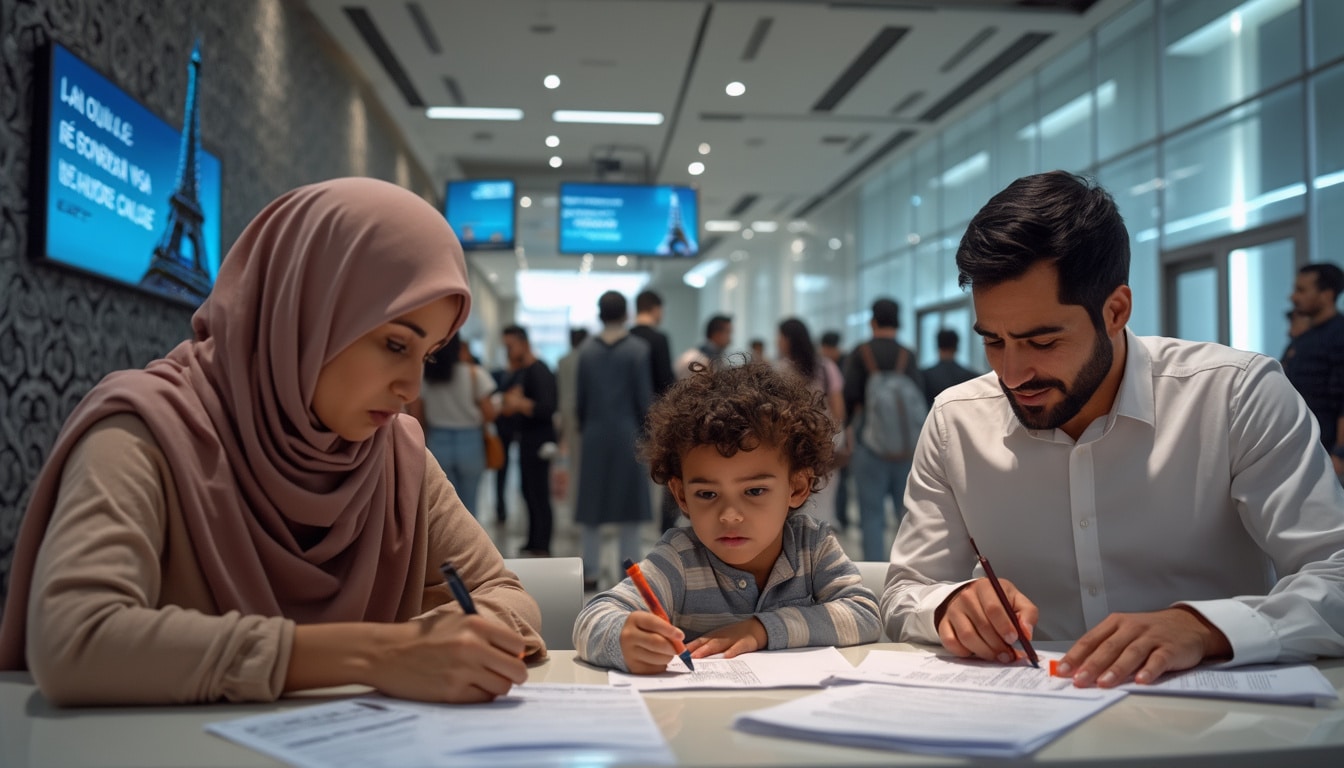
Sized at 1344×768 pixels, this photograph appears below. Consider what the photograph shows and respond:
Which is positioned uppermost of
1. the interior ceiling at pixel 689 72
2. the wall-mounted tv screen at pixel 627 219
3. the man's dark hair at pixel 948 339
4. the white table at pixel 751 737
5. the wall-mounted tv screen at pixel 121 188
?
the interior ceiling at pixel 689 72

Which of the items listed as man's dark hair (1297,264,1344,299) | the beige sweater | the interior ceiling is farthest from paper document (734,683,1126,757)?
the interior ceiling

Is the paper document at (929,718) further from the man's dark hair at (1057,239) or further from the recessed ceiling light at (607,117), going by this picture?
the recessed ceiling light at (607,117)

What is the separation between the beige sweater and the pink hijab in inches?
1.1

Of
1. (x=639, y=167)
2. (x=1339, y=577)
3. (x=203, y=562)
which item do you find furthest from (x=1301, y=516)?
(x=639, y=167)

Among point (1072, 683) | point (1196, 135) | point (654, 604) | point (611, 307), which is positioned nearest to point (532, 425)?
point (611, 307)

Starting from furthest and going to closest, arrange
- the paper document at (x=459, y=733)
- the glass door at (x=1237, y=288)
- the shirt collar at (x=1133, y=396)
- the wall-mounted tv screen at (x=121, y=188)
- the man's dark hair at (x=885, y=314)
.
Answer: the glass door at (x=1237, y=288) → the man's dark hair at (x=885, y=314) → the wall-mounted tv screen at (x=121, y=188) → the shirt collar at (x=1133, y=396) → the paper document at (x=459, y=733)

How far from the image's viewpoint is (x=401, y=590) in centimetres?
141

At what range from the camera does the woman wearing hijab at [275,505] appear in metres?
1.03

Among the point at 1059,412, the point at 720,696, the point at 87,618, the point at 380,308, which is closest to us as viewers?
the point at 87,618

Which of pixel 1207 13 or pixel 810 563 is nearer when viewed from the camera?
pixel 810 563

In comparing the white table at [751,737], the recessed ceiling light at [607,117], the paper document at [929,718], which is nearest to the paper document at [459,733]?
the white table at [751,737]

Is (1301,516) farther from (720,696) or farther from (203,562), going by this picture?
(203,562)

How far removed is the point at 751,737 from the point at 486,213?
9.14 meters

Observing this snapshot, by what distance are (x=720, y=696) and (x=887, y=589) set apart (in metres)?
0.67
